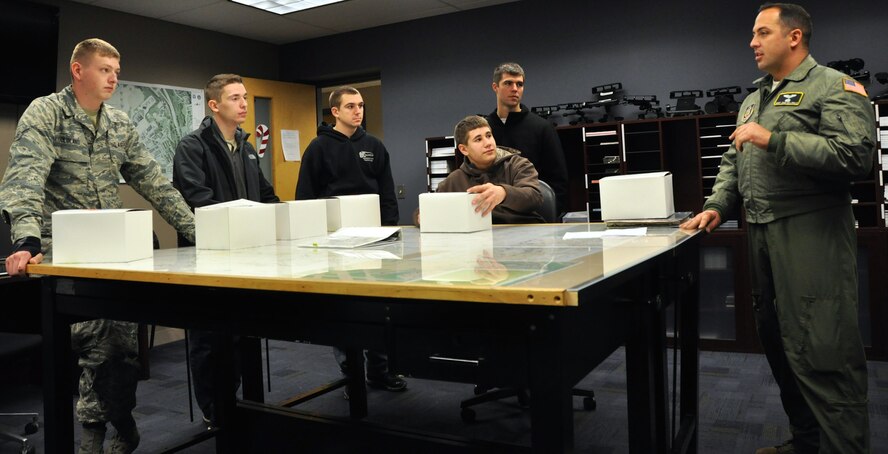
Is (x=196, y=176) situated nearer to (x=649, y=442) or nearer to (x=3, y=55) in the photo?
(x=649, y=442)

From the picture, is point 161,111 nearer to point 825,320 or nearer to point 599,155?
point 599,155

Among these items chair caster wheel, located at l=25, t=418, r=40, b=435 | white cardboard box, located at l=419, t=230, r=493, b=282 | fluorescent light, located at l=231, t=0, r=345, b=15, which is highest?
fluorescent light, located at l=231, t=0, r=345, b=15

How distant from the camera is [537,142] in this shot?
349 centimetres

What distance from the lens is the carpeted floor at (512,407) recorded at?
2531 millimetres

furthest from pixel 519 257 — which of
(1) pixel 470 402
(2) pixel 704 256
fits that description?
(2) pixel 704 256

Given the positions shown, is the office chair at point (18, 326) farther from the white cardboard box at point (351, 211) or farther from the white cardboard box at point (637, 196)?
the white cardboard box at point (637, 196)

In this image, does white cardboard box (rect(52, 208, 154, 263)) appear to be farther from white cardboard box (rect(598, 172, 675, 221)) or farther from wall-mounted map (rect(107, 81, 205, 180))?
wall-mounted map (rect(107, 81, 205, 180))

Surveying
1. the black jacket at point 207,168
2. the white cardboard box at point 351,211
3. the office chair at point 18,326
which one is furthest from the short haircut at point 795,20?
the office chair at point 18,326

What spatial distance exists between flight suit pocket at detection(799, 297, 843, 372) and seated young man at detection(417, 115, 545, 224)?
1.07 m

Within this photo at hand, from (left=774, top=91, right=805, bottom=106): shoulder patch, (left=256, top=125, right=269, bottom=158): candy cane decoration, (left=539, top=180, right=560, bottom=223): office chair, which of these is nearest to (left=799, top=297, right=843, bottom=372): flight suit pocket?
(left=774, top=91, right=805, bottom=106): shoulder patch

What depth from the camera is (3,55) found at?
422 centimetres

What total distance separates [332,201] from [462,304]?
1.63 meters

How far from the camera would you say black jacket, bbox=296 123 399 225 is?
335 cm

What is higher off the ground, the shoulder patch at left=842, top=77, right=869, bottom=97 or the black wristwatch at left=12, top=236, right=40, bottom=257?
the shoulder patch at left=842, top=77, right=869, bottom=97
